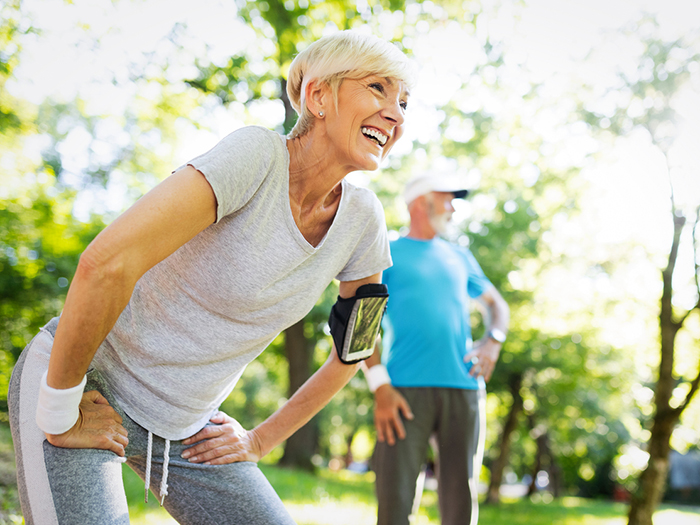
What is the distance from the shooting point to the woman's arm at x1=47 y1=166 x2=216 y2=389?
1.14m

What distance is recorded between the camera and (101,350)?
146cm

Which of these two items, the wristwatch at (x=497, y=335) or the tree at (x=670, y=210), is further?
the tree at (x=670, y=210)

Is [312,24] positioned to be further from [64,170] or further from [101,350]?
[101,350]

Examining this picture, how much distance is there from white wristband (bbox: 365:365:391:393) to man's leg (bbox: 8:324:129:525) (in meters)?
2.10

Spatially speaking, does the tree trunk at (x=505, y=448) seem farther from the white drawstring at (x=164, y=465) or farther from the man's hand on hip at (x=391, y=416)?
the white drawstring at (x=164, y=465)

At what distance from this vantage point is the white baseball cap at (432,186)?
3.86m

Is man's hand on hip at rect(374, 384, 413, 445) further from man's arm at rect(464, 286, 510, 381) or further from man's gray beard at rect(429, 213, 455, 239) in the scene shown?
man's gray beard at rect(429, 213, 455, 239)

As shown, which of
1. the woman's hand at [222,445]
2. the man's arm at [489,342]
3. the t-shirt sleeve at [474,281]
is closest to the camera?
the woman's hand at [222,445]

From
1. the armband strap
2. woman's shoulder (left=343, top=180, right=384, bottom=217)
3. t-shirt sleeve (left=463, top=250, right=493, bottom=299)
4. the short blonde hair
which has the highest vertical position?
the short blonde hair

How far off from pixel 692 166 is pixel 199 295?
981 cm

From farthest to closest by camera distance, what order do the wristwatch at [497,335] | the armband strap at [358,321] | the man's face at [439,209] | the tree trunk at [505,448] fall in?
1. the tree trunk at [505,448]
2. the man's face at [439,209]
3. the wristwatch at [497,335]
4. the armband strap at [358,321]

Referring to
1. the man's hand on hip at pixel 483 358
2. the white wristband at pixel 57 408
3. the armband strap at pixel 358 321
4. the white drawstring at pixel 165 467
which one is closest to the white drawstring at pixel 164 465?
Result: the white drawstring at pixel 165 467

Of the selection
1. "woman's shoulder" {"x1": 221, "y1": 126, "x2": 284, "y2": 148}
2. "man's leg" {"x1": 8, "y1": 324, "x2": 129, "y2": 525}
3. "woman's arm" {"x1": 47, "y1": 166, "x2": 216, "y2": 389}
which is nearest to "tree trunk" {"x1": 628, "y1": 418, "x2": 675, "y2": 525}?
"woman's shoulder" {"x1": 221, "y1": 126, "x2": 284, "y2": 148}

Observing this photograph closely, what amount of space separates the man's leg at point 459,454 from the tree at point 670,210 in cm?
686
